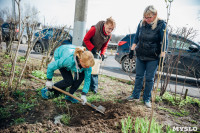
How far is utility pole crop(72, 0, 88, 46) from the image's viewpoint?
11.3 ft

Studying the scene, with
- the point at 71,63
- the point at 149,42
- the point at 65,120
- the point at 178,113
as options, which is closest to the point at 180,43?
the point at 149,42

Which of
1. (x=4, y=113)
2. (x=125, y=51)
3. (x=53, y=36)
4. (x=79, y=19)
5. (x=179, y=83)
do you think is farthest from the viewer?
(x=125, y=51)

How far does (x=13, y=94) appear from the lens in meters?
2.52

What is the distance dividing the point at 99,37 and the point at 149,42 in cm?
106

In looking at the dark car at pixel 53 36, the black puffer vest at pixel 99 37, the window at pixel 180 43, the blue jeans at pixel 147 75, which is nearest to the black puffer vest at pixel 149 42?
the blue jeans at pixel 147 75

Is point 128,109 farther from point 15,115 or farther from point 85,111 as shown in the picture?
point 15,115

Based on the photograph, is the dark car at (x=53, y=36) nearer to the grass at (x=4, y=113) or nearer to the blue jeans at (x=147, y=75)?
the grass at (x=4, y=113)

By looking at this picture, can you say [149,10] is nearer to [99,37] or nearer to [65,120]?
[99,37]

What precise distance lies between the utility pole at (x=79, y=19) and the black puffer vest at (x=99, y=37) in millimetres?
612

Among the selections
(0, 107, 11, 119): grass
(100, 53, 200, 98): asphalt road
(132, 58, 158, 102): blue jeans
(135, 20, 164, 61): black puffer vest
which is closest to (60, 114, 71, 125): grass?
(0, 107, 11, 119): grass

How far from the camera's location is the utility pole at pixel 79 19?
11.3ft

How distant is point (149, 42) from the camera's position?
8.96 ft

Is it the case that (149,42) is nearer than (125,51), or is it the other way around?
(149,42)

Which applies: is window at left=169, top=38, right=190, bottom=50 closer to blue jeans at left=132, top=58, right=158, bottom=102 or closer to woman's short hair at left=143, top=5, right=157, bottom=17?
blue jeans at left=132, top=58, right=158, bottom=102
